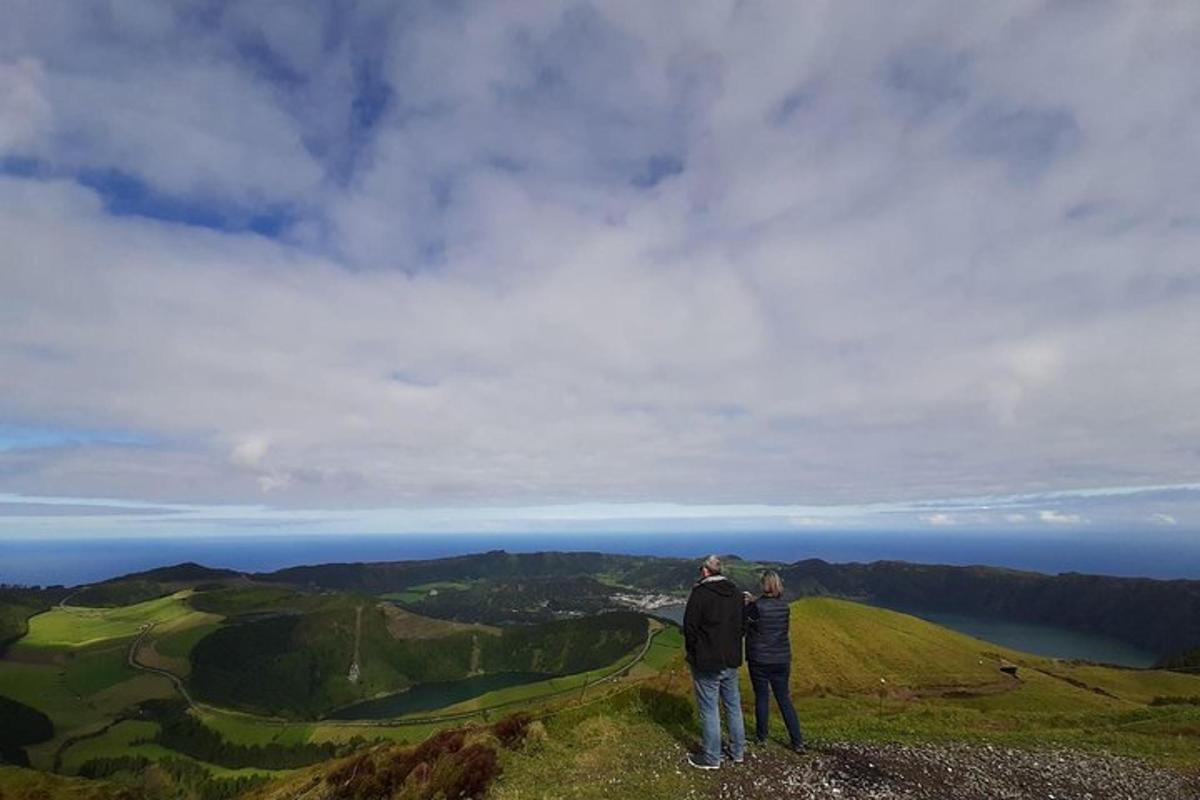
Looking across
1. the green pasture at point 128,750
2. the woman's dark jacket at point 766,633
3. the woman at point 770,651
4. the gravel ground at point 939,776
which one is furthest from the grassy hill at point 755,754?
the green pasture at point 128,750

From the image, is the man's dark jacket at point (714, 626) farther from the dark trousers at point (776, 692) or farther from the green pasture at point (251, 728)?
the green pasture at point (251, 728)

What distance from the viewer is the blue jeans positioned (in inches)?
536

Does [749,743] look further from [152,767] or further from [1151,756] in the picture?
[152,767]

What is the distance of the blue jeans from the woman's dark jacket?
2.99ft

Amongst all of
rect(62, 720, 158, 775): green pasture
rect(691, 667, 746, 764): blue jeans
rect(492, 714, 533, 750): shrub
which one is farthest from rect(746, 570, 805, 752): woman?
rect(62, 720, 158, 775): green pasture

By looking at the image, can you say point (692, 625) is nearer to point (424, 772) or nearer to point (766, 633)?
point (766, 633)

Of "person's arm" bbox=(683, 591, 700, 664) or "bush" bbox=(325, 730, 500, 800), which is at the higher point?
"person's arm" bbox=(683, 591, 700, 664)

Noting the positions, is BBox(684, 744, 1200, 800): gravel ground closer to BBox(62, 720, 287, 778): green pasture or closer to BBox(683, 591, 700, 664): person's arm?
BBox(683, 591, 700, 664): person's arm

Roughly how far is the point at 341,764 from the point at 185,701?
235460 mm

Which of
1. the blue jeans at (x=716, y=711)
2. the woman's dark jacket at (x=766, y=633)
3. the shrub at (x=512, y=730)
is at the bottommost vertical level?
the shrub at (x=512, y=730)

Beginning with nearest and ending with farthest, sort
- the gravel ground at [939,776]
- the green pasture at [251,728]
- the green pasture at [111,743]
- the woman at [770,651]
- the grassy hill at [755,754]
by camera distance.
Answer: the gravel ground at [939,776] < the grassy hill at [755,754] < the woman at [770,651] < the green pasture at [111,743] < the green pasture at [251,728]

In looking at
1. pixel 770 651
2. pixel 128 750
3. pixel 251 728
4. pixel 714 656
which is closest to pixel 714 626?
pixel 714 656

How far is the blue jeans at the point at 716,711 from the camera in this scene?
44.7 feet

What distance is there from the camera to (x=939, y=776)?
13281 millimetres
